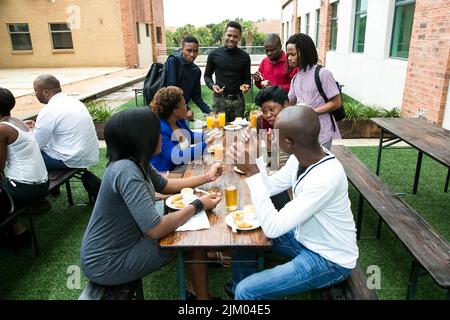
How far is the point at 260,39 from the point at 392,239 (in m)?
40.3

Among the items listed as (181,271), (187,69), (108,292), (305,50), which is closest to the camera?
(108,292)

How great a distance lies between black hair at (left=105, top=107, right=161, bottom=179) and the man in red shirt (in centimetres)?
306

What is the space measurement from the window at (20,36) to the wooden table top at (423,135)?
2266 cm

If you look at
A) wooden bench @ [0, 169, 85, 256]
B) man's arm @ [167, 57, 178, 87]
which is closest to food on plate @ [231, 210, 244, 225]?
wooden bench @ [0, 169, 85, 256]

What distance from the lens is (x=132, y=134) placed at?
1.76m

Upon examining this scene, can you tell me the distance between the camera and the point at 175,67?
4379 millimetres

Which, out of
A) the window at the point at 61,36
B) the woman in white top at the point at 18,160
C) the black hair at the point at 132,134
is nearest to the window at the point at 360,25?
the woman in white top at the point at 18,160

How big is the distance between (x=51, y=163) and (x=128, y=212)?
2.19m

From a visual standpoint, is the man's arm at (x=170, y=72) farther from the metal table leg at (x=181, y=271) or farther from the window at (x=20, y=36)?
the window at (x=20, y=36)

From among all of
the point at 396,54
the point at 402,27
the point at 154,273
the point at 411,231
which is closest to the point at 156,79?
the point at 154,273

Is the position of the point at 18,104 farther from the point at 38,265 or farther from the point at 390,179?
the point at 390,179

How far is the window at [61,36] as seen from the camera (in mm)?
20969

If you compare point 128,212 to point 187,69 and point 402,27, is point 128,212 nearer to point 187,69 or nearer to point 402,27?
point 187,69
